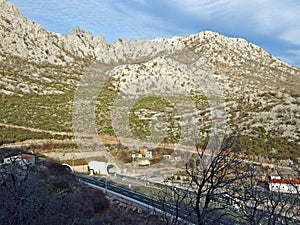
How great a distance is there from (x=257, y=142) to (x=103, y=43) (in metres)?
63.1

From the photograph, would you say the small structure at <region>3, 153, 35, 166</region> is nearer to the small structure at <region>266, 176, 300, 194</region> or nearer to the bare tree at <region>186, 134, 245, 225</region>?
the bare tree at <region>186, 134, 245, 225</region>

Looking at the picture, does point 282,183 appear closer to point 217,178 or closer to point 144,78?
point 217,178

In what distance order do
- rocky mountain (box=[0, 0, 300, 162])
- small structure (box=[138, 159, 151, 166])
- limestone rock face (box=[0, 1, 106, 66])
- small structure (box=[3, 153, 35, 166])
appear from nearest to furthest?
small structure (box=[3, 153, 35, 166]), small structure (box=[138, 159, 151, 166]), rocky mountain (box=[0, 0, 300, 162]), limestone rock face (box=[0, 1, 106, 66])

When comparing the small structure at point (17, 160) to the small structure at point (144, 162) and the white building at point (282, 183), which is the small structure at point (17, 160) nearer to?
the white building at point (282, 183)

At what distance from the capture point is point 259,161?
22.8 meters

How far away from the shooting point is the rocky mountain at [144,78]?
2963 cm

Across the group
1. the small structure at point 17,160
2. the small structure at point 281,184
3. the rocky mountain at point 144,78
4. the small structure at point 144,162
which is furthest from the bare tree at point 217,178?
the small structure at point 144,162

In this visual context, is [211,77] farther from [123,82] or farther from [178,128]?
[178,128]

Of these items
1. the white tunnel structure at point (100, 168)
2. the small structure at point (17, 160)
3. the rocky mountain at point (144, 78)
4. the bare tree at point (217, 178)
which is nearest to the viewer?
the bare tree at point (217, 178)

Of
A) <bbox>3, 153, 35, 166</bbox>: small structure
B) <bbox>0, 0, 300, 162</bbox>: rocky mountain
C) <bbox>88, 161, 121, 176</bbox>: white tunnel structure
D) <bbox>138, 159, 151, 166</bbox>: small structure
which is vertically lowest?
<bbox>88, 161, 121, 176</bbox>: white tunnel structure

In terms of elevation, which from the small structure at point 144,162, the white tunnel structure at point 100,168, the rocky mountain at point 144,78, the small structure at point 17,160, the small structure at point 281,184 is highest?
the rocky mountain at point 144,78

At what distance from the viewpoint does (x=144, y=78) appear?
5028 cm

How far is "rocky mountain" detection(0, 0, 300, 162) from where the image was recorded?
97.2 feet

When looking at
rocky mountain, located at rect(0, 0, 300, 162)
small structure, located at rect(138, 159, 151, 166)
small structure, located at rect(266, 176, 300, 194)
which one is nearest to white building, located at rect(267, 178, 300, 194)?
small structure, located at rect(266, 176, 300, 194)
